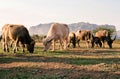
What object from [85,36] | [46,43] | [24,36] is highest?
[24,36]

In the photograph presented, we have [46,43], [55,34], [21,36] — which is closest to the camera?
[21,36]

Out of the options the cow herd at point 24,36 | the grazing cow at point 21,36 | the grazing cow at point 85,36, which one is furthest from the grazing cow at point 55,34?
the grazing cow at point 85,36

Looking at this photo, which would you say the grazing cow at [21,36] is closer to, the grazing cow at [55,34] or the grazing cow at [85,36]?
the grazing cow at [55,34]

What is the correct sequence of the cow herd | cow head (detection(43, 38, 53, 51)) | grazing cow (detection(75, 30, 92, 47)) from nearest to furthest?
the cow herd
cow head (detection(43, 38, 53, 51))
grazing cow (detection(75, 30, 92, 47))

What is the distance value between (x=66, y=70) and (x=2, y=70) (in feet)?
10.3

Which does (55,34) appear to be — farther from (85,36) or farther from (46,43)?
(85,36)

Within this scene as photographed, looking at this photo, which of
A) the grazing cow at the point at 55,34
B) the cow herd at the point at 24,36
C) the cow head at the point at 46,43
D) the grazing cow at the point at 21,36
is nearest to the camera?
the grazing cow at the point at 21,36

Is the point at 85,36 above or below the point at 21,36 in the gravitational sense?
below

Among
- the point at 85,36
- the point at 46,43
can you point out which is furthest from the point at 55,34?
the point at 85,36

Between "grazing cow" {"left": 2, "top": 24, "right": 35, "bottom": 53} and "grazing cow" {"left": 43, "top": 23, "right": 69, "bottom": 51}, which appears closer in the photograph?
"grazing cow" {"left": 2, "top": 24, "right": 35, "bottom": 53}

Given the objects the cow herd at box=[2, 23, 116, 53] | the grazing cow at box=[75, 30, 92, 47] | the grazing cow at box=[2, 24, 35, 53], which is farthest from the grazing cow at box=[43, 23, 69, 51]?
the grazing cow at box=[75, 30, 92, 47]

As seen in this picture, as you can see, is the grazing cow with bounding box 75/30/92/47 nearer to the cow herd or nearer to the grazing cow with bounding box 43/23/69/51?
the cow herd

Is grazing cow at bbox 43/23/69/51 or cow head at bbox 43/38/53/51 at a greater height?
grazing cow at bbox 43/23/69/51

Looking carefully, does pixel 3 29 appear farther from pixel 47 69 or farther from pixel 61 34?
pixel 47 69
